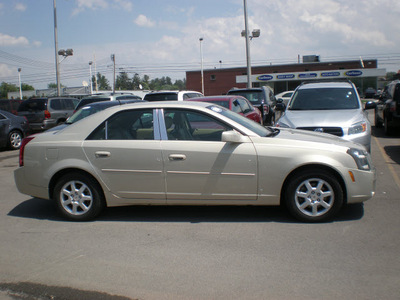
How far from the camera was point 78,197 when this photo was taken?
19.3 ft

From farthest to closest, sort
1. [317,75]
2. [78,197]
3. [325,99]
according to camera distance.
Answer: [317,75]
[325,99]
[78,197]

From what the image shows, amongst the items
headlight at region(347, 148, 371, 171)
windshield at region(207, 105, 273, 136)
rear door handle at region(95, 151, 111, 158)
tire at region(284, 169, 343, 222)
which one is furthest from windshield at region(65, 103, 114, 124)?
headlight at region(347, 148, 371, 171)

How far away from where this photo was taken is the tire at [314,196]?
17.6 feet

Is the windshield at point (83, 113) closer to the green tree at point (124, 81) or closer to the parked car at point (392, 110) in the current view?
the parked car at point (392, 110)

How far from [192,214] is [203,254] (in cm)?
151

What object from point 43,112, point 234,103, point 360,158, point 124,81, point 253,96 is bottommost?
point 360,158

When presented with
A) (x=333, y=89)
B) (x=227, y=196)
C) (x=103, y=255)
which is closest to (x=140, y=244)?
(x=103, y=255)

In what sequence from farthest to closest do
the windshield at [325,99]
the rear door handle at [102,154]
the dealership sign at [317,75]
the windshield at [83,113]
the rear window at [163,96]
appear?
the dealership sign at [317,75]
the rear window at [163,96]
the windshield at [83,113]
the windshield at [325,99]
the rear door handle at [102,154]

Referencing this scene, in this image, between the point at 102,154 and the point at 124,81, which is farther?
the point at 124,81

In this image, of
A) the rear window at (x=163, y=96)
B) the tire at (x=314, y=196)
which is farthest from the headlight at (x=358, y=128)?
the rear window at (x=163, y=96)

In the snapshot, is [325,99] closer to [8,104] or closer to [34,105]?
[34,105]

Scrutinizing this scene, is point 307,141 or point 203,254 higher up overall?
point 307,141

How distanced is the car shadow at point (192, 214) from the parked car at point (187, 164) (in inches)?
12.4

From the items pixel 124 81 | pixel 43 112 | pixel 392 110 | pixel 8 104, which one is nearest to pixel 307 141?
pixel 392 110
